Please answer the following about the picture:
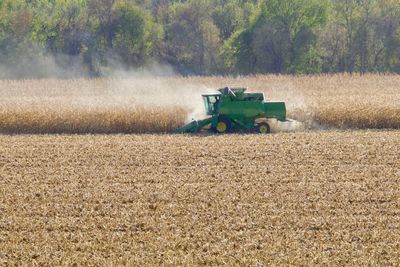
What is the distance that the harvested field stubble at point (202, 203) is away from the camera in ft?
29.6

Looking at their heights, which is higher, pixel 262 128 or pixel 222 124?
pixel 222 124

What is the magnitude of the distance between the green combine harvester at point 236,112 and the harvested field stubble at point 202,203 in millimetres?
1953

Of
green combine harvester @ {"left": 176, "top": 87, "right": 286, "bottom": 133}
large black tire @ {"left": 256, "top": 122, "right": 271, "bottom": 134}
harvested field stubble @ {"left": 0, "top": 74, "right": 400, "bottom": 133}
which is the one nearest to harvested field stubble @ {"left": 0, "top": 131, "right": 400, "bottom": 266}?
green combine harvester @ {"left": 176, "top": 87, "right": 286, "bottom": 133}

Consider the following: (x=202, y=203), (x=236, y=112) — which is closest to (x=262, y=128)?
(x=236, y=112)

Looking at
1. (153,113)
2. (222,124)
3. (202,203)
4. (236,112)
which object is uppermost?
(153,113)

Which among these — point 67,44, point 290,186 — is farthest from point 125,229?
point 67,44

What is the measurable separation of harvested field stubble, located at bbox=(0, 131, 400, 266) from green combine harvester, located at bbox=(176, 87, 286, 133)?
6.41 ft

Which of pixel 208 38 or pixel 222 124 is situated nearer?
pixel 222 124

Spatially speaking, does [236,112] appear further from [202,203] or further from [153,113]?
[202,203]

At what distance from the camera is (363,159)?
591 inches

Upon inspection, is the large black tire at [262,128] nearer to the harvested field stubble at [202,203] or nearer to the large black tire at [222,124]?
the large black tire at [222,124]

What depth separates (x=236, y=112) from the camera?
19391mm

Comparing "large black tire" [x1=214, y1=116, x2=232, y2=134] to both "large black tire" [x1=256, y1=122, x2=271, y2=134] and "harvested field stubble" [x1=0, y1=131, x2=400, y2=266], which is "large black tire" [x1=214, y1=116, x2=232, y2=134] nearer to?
"large black tire" [x1=256, y1=122, x2=271, y2=134]

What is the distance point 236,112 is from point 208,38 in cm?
3835
